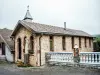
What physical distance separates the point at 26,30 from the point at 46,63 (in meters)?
4.14

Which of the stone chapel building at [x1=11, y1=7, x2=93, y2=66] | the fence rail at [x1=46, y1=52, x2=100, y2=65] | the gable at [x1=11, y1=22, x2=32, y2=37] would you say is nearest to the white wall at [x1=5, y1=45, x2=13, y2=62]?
the stone chapel building at [x1=11, y1=7, x2=93, y2=66]

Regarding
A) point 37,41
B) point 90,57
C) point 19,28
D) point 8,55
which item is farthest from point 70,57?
point 8,55

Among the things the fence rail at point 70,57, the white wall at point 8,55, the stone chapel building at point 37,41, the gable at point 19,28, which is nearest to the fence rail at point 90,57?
the fence rail at point 70,57

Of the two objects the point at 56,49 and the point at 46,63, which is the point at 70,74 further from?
the point at 56,49

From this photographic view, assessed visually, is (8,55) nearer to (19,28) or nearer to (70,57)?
(19,28)

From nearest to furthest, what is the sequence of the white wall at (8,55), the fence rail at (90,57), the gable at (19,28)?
the fence rail at (90,57) → the gable at (19,28) → the white wall at (8,55)

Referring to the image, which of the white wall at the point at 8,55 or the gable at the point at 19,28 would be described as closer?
the gable at the point at 19,28

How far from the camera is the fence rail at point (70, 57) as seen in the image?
14.2 m

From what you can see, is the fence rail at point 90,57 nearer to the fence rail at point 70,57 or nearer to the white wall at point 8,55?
the fence rail at point 70,57

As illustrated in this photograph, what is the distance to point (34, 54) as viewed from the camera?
17859 millimetres

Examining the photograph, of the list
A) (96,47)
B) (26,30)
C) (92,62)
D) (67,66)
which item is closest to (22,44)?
(26,30)

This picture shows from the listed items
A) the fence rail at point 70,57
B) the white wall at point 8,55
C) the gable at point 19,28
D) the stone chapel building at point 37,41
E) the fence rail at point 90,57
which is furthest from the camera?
the white wall at point 8,55

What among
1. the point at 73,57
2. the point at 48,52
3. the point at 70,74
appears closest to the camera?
the point at 70,74

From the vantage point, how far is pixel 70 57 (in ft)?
51.4
